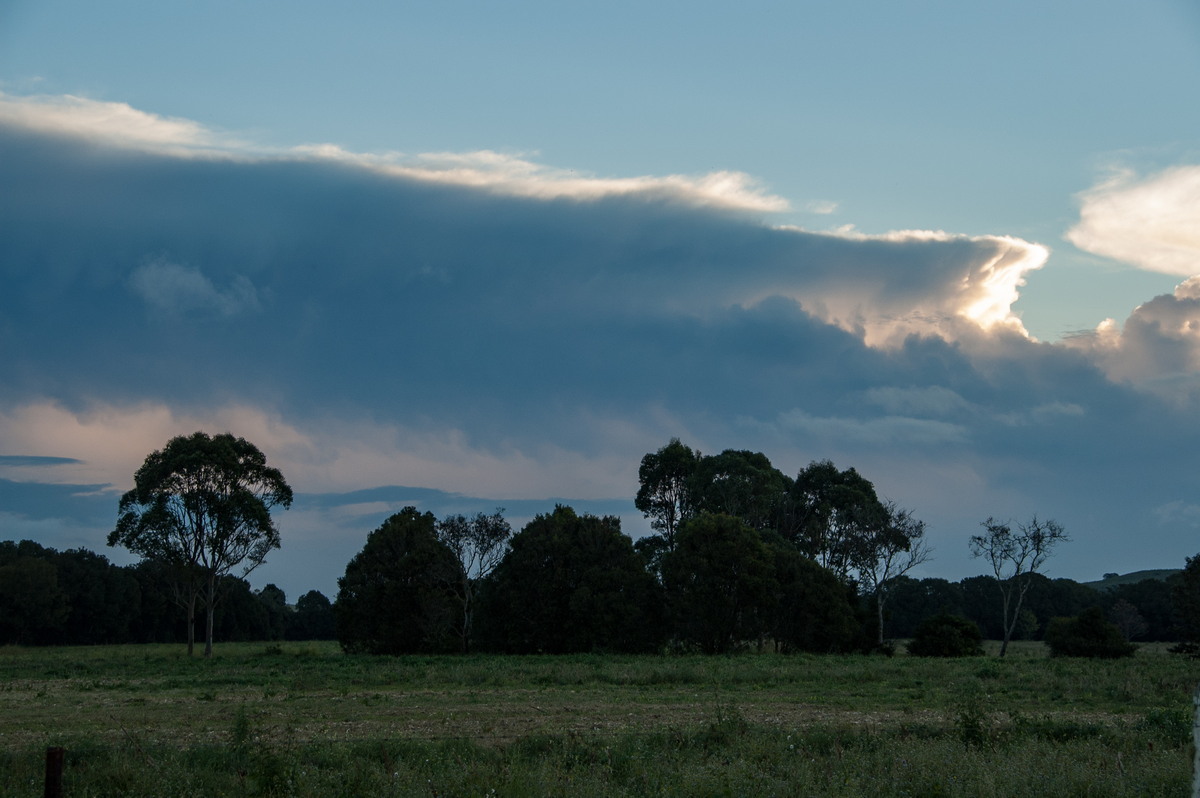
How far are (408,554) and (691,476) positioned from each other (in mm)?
25382

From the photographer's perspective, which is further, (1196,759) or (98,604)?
(98,604)

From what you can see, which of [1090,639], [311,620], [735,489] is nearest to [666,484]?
[735,489]

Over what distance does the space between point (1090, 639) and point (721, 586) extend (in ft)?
70.2

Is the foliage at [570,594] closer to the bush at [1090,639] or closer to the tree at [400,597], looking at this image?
the tree at [400,597]

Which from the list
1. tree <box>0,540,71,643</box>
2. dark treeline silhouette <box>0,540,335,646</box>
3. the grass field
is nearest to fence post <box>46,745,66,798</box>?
the grass field

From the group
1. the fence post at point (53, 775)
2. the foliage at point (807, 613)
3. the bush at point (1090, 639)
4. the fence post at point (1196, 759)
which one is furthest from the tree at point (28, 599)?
the fence post at point (1196, 759)

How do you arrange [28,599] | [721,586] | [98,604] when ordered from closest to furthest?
1. [721,586]
2. [28,599]
3. [98,604]

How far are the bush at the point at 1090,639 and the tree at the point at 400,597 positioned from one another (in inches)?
1483

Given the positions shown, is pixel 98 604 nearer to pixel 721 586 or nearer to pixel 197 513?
pixel 197 513

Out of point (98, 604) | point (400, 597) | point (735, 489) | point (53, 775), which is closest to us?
point (53, 775)

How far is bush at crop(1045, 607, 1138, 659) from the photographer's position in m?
51.7

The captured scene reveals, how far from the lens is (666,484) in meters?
78.1

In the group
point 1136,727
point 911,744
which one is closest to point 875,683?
point 1136,727

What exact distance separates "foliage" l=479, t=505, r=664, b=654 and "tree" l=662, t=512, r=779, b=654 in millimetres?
2260
